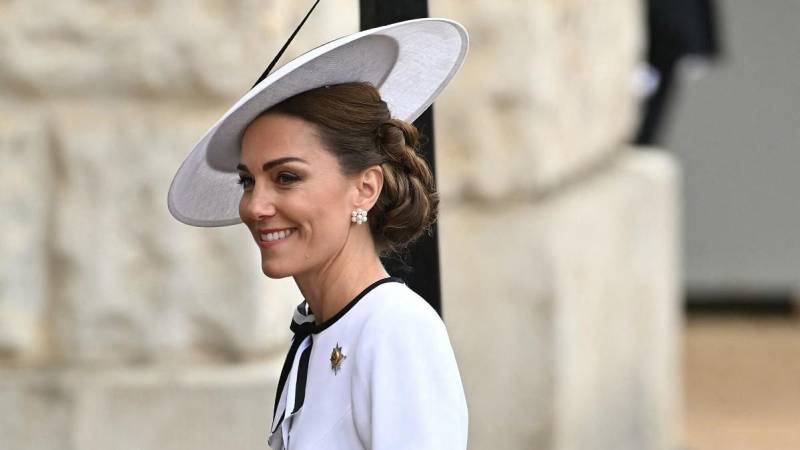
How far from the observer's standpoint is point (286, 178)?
1.95m

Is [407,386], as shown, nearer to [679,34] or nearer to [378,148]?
[378,148]

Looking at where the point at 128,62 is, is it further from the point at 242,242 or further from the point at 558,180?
the point at 558,180

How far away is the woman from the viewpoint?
6.07 ft

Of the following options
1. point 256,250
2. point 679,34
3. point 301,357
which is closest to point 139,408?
point 256,250

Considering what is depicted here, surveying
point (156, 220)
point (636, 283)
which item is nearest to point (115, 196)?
point (156, 220)

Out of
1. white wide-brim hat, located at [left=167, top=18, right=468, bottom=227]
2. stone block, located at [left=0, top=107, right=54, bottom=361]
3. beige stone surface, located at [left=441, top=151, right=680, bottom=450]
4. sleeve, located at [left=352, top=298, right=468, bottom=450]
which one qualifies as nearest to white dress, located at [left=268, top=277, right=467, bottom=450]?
sleeve, located at [left=352, top=298, right=468, bottom=450]

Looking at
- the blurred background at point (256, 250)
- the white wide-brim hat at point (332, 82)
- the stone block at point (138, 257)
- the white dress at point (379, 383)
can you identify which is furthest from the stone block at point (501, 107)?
the white dress at point (379, 383)

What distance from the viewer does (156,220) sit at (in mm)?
3525

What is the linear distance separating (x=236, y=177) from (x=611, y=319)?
316cm

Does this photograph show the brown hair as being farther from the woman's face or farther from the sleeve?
the sleeve

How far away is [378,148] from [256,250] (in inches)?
61.6

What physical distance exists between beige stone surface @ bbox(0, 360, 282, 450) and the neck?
1.56 meters

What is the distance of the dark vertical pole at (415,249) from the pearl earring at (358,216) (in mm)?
273

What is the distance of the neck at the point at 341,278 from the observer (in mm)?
1980
